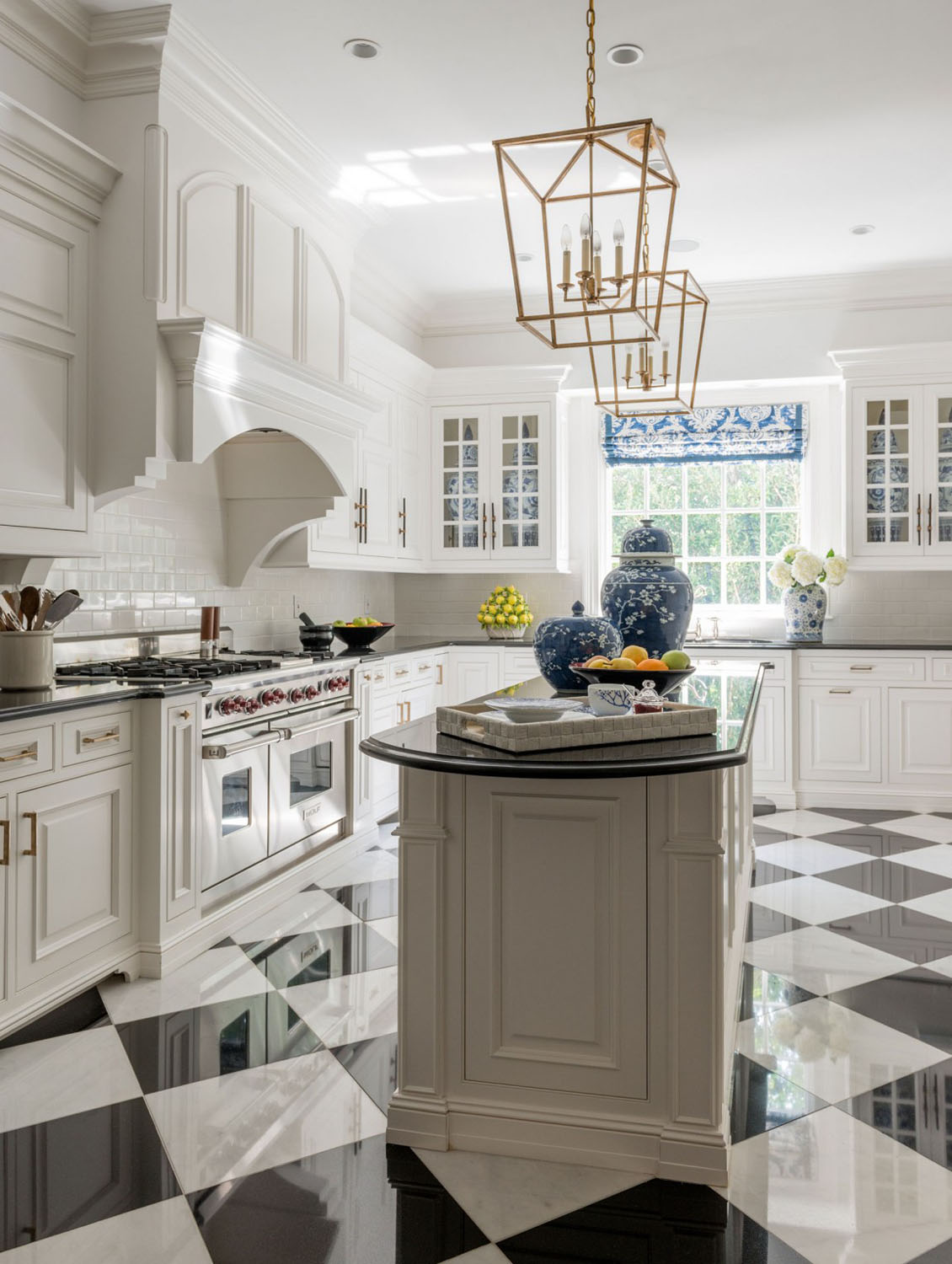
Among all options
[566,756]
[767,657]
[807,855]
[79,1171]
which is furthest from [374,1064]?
[767,657]

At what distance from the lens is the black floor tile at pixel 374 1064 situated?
2.43 m

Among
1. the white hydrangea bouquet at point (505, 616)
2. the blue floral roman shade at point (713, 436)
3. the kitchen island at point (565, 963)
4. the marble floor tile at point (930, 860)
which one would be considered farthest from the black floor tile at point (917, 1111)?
the blue floral roman shade at point (713, 436)

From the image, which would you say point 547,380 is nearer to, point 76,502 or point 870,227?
point 870,227

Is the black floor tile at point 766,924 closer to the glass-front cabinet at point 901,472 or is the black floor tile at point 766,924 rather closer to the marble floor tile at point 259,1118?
the marble floor tile at point 259,1118

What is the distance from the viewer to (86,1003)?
2.96 m

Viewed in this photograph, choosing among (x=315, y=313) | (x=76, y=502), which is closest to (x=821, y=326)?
(x=315, y=313)

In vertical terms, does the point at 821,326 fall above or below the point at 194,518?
above

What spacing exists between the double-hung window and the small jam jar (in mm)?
4394

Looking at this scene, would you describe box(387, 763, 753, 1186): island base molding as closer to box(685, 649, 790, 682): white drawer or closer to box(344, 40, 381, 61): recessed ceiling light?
box(344, 40, 381, 61): recessed ceiling light

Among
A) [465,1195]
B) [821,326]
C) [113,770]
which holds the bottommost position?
[465,1195]

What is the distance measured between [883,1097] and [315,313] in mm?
3607

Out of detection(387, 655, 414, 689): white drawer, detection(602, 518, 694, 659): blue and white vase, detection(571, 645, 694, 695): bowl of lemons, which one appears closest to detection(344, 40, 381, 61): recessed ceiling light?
detection(602, 518, 694, 659): blue and white vase

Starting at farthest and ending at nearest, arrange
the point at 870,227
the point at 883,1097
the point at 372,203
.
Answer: the point at 870,227 → the point at 372,203 → the point at 883,1097

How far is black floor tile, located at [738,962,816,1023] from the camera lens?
291 cm
